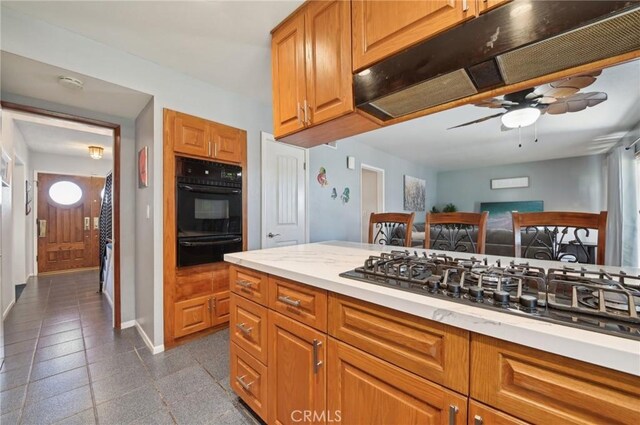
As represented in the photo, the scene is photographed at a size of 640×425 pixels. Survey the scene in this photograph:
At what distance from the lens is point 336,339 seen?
3.17 feet

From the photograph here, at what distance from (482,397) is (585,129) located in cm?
542

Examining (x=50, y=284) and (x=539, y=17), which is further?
(x=50, y=284)

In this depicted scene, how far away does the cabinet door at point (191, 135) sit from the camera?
2277 mm

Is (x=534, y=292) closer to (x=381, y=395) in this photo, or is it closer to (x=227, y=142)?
→ (x=381, y=395)

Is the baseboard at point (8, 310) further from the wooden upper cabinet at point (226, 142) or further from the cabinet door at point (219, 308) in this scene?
the wooden upper cabinet at point (226, 142)

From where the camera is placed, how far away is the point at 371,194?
5438 millimetres

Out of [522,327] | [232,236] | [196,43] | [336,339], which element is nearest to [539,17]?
[522,327]

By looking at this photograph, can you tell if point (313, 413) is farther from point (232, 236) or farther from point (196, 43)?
point (196, 43)

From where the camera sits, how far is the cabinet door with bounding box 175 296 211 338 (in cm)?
226

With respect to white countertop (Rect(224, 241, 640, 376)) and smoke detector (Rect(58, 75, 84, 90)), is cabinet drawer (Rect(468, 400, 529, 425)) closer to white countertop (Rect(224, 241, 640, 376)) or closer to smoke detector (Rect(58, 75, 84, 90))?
white countertop (Rect(224, 241, 640, 376))

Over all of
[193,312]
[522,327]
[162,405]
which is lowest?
[162,405]

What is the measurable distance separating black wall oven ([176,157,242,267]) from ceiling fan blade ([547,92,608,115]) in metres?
3.44

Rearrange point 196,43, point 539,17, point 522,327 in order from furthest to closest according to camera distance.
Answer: point 196,43 < point 539,17 < point 522,327

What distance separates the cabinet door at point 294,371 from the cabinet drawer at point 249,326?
2.5 inches
